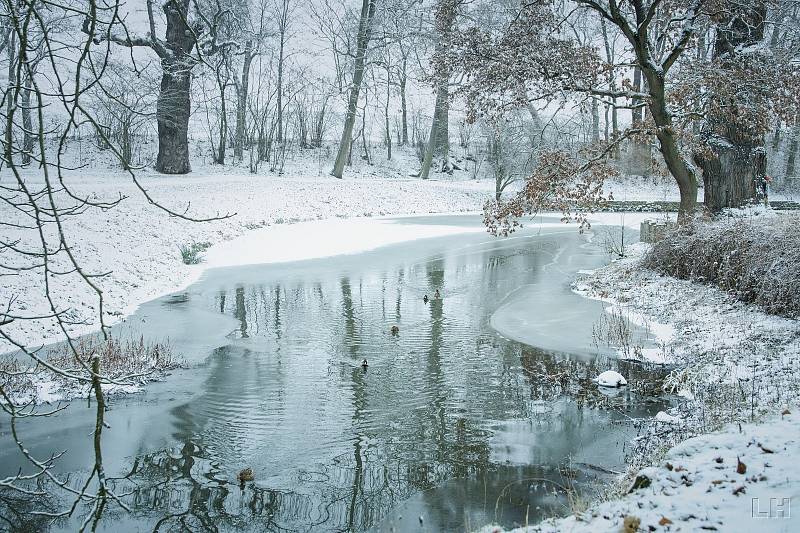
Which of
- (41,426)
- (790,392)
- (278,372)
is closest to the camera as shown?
(790,392)

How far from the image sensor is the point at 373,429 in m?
6.72

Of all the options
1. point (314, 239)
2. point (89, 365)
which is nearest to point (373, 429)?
point (89, 365)

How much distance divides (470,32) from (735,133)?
620 cm

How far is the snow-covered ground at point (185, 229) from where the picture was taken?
1105 centimetres

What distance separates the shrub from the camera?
16641 mm

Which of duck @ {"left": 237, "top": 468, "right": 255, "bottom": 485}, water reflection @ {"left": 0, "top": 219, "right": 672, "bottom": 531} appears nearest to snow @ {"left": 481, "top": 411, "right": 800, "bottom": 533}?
water reflection @ {"left": 0, "top": 219, "right": 672, "bottom": 531}

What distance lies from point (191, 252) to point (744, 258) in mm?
12582

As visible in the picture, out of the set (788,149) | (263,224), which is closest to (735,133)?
(263,224)

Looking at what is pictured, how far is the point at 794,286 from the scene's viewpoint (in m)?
8.80

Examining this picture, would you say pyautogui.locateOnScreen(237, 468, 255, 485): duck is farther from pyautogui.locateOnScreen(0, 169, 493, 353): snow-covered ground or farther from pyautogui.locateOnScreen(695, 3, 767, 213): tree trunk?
pyautogui.locateOnScreen(695, 3, 767, 213): tree trunk

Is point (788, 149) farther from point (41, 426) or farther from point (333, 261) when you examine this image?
point (41, 426)

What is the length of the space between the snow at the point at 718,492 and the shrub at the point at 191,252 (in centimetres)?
1375

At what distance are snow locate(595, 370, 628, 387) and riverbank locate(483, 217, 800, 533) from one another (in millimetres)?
507

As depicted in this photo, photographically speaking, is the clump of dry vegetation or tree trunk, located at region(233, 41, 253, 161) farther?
tree trunk, located at region(233, 41, 253, 161)
